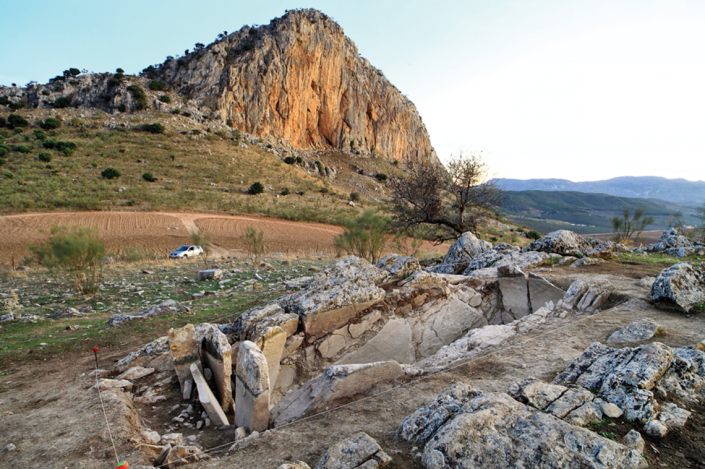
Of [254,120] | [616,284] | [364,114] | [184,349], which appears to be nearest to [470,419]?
[184,349]

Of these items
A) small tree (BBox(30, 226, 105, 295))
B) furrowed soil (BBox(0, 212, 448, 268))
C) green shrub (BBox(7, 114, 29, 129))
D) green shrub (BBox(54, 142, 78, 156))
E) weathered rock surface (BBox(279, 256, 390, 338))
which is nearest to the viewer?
weathered rock surface (BBox(279, 256, 390, 338))

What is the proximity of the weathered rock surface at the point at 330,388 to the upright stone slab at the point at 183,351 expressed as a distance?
6.20 ft

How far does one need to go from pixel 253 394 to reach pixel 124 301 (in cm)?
897

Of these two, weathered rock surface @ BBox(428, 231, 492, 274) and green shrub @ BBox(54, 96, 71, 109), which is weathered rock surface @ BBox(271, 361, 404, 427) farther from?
green shrub @ BBox(54, 96, 71, 109)

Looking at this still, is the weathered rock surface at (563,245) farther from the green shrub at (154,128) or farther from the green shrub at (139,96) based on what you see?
the green shrub at (139,96)

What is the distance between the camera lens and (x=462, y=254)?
1219cm

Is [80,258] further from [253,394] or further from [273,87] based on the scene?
[273,87]

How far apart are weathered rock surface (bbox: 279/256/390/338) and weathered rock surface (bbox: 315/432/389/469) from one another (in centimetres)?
358

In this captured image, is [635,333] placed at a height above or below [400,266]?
below

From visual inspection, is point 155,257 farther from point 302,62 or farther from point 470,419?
point 302,62

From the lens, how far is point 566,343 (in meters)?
5.65

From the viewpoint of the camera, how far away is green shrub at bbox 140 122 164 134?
4247 centimetres

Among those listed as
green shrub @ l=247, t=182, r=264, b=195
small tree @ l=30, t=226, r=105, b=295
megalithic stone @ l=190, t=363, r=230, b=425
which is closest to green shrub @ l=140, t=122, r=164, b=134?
green shrub @ l=247, t=182, r=264, b=195

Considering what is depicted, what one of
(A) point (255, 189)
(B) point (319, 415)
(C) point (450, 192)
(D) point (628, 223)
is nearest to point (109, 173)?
(A) point (255, 189)
